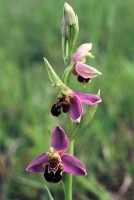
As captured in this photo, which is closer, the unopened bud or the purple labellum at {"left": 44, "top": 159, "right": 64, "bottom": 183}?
the purple labellum at {"left": 44, "top": 159, "right": 64, "bottom": 183}

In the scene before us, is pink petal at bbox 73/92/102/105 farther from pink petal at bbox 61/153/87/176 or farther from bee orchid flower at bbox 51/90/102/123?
pink petal at bbox 61/153/87/176

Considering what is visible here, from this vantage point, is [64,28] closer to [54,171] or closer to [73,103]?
[73,103]

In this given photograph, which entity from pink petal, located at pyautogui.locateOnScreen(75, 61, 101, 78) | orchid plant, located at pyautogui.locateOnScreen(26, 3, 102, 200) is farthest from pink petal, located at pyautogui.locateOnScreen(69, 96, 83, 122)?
pink petal, located at pyautogui.locateOnScreen(75, 61, 101, 78)

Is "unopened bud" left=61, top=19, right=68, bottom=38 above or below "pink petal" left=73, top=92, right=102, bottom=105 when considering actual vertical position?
above

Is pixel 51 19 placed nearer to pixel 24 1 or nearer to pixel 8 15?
pixel 8 15

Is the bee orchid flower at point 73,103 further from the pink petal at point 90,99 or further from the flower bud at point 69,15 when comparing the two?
the flower bud at point 69,15

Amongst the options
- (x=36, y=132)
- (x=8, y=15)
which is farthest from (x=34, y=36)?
(x=36, y=132)
